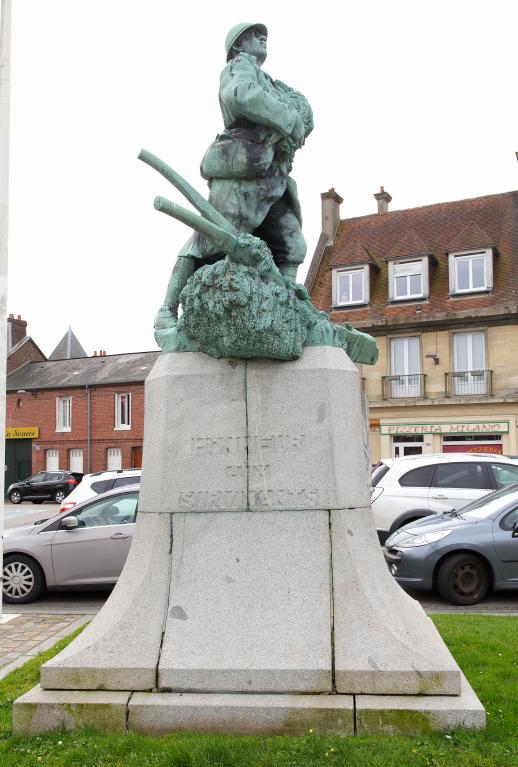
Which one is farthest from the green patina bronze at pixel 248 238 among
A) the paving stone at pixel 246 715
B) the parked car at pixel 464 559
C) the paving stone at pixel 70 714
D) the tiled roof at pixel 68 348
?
the tiled roof at pixel 68 348

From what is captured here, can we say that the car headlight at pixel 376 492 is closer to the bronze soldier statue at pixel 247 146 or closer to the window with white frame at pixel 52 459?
the bronze soldier statue at pixel 247 146

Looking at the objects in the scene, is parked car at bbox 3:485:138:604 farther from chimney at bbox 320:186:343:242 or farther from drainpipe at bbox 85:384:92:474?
drainpipe at bbox 85:384:92:474

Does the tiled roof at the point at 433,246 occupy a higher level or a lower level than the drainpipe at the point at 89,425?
higher

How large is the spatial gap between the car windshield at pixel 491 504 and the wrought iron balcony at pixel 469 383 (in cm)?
1742

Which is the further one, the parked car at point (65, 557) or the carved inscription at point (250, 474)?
the parked car at point (65, 557)

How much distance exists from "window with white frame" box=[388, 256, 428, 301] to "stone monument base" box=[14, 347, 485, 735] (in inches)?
973

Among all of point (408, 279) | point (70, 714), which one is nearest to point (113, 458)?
point (408, 279)

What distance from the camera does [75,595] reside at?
32.8 feet

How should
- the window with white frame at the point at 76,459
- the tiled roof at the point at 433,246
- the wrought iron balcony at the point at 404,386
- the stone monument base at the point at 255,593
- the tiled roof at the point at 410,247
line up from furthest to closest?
the window with white frame at the point at 76,459 → the tiled roof at the point at 410,247 → the wrought iron balcony at the point at 404,386 → the tiled roof at the point at 433,246 → the stone monument base at the point at 255,593

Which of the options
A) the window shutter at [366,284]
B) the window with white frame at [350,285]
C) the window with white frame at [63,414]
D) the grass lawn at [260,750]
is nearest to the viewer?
the grass lawn at [260,750]

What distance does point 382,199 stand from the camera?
109 feet

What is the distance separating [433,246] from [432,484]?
64.0ft

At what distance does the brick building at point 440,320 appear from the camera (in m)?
26.3

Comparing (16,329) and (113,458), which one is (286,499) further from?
(16,329)
